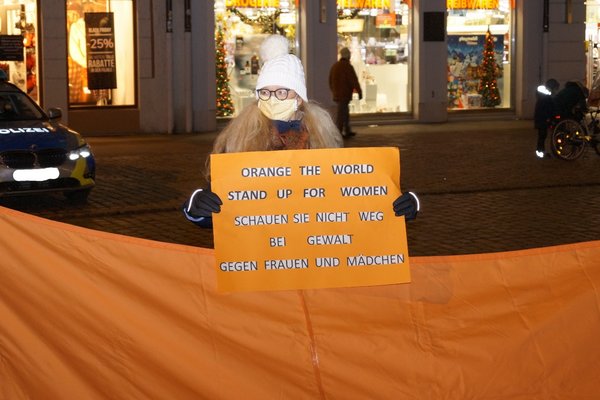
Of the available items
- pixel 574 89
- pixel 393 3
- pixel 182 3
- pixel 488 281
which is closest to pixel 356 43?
pixel 393 3

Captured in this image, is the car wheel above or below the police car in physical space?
below

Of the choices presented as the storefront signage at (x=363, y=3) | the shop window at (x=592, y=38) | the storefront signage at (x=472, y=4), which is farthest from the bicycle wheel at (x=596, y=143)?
the shop window at (x=592, y=38)

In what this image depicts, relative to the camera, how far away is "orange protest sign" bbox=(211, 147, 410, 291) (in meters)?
4.90

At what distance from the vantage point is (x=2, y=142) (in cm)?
1414

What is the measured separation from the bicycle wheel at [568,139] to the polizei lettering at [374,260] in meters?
14.8

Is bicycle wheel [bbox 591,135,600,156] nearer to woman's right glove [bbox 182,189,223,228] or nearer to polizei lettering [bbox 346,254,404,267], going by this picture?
polizei lettering [bbox 346,254,404,267]

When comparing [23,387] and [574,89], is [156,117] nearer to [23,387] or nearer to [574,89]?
[574,89]

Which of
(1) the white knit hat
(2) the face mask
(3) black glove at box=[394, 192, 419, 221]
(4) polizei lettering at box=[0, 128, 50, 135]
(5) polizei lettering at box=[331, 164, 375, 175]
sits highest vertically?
(1) the white knit hat

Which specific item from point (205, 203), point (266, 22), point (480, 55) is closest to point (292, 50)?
point (266, 22)

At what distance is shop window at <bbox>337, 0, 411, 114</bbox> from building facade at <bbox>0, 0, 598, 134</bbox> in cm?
3

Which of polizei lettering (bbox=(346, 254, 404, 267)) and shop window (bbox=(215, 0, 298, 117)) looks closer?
polizei lettering (bbox=(346, 254, 404, 267))

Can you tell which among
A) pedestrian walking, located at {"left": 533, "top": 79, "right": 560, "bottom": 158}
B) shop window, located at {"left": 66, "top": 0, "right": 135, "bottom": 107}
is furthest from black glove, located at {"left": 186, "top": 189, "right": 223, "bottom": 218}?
shop window, located at {"left": 66, "top": 0, "right": 135, "bottom": 107}

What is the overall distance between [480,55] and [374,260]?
2544cm

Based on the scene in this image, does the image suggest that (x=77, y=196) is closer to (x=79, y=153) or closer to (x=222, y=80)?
(x=79, y=153)
